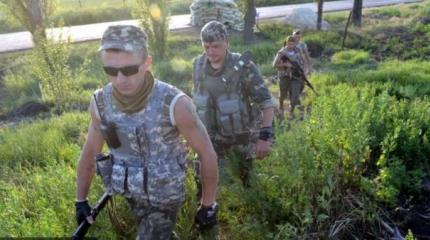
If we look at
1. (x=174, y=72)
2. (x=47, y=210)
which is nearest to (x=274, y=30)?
(x=174, y=72)

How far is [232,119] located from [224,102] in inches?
5.8

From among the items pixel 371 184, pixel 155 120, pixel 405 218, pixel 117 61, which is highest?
pixel 117 61

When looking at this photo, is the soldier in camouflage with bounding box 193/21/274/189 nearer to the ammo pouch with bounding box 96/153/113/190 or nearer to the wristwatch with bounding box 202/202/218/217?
the wristwatch with bounding box 202/202/218/217

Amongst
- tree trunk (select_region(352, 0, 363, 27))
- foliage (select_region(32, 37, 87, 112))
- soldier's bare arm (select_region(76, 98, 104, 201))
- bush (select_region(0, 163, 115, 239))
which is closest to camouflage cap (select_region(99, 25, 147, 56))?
soldier's bare arm (select_region(76, 98, 104, 201))

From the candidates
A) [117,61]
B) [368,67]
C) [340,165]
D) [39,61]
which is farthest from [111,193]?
[368,67]

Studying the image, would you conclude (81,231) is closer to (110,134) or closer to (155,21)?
(110,134)

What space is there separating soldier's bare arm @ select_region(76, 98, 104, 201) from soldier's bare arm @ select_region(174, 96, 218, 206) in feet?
1.75

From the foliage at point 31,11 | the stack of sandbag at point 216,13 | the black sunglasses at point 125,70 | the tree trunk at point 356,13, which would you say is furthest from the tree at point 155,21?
the black sunglasses at point 125,70

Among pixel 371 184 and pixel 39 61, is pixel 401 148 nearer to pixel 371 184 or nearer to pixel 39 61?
pixel 371 184

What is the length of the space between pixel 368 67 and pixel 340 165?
9.90 m

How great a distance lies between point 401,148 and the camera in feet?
A: 12.7

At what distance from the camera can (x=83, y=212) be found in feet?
8.66

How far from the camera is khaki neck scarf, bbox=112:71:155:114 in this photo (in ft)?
7.80

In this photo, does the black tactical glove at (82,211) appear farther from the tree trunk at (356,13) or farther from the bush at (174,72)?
the tree trunk at (356,13)
